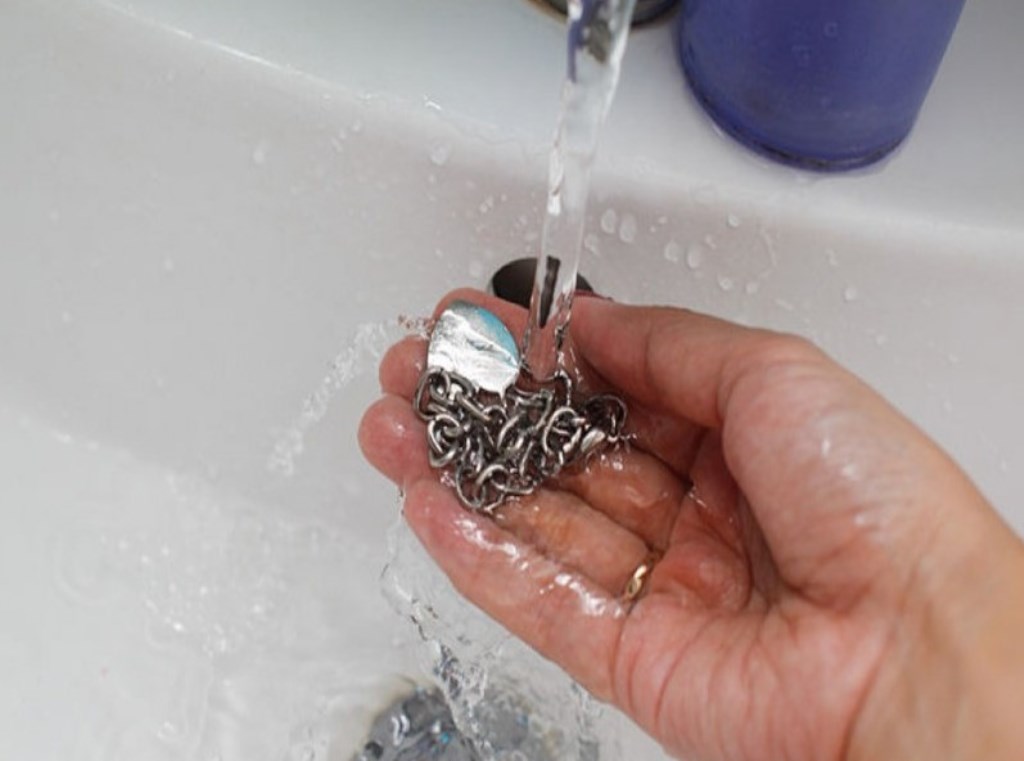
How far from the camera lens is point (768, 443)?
0.47 meters

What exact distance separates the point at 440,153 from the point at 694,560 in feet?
0.70

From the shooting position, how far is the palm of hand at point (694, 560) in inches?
18.0

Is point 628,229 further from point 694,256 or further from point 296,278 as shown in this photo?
point 296,278

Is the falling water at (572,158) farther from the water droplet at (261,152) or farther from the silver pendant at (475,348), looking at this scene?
the water droplet at (261,152)

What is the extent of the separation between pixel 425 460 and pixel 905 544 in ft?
0.64

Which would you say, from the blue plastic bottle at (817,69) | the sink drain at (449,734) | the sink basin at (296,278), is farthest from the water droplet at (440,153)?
the sink drain at (449,734)

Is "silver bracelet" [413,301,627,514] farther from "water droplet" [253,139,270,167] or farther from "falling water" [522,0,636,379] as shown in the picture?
"water droplet" [253,139,270,167]

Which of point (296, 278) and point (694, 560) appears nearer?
point (694, 560)

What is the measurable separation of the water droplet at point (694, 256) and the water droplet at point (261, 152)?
0.20 meters

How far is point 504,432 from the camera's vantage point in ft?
1.80

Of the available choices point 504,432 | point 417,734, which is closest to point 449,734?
point 417,734

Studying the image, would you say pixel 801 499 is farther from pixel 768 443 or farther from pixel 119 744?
pixel 119 744

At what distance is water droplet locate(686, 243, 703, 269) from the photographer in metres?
0.59

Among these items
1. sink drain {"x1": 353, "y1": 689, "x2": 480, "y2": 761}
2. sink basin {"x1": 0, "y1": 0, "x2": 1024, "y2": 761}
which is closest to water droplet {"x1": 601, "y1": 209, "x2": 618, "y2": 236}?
sink basin {"x1": 0, "y1": 0, "x2": 1024, "y2": 761}
